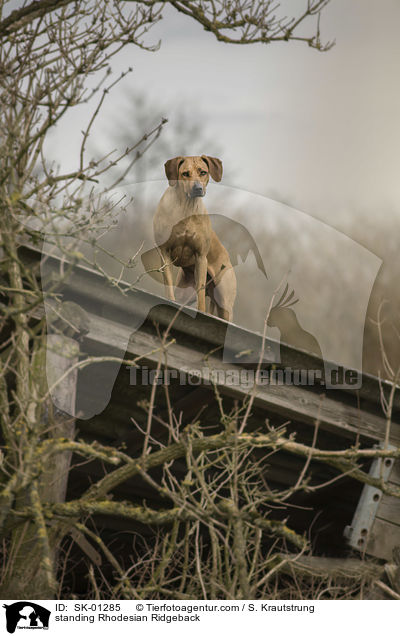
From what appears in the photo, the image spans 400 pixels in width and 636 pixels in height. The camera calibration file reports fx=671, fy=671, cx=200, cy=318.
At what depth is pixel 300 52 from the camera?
12.0 meters

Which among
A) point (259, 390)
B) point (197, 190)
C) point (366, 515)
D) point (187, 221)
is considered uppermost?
point (197, 190)

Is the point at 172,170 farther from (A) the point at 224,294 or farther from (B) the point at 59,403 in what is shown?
(B) the point at 59,403

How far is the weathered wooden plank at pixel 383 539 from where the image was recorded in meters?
4.36

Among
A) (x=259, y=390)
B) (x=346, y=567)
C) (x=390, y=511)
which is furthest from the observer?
(x=390, y=511)

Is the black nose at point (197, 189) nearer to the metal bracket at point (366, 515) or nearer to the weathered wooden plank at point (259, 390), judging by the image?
the weathered wooden plank at point (259, 390)

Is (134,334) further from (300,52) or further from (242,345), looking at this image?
(300,52)

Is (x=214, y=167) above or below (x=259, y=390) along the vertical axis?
above

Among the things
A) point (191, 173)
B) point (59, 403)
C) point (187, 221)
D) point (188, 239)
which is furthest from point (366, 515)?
point (191, 173)
